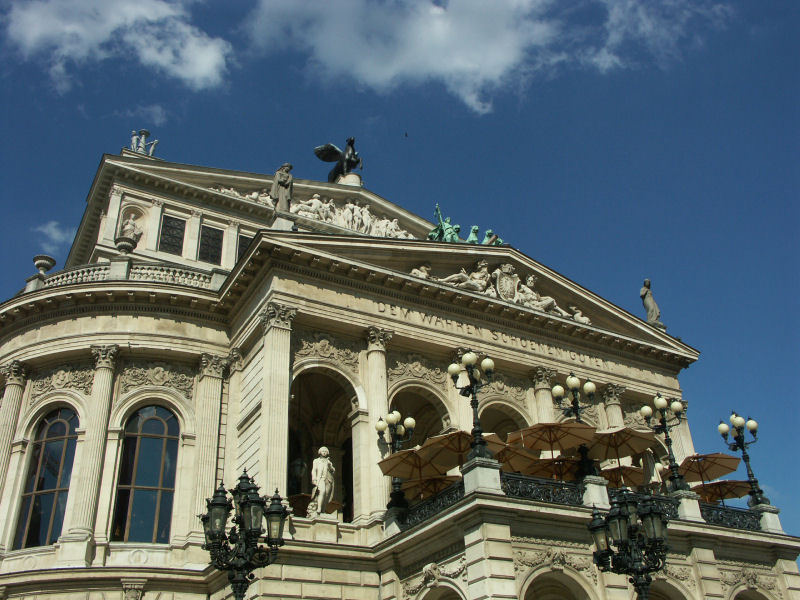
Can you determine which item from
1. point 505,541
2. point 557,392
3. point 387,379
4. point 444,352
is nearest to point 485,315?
point 444,352

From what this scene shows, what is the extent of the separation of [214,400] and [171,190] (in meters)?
12.4

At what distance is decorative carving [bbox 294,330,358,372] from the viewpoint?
80.7 feet

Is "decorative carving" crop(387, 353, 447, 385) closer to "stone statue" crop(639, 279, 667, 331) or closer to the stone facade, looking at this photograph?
the stone facade

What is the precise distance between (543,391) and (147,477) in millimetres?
13886

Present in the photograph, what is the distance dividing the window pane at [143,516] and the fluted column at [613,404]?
1657 cm

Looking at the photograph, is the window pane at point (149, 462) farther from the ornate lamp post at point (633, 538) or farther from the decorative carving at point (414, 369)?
the ornate lamp post at point (633, 538)

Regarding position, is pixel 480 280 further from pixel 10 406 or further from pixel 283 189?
pixel 10 406

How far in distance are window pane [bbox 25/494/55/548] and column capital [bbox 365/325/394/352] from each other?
11.0 metres

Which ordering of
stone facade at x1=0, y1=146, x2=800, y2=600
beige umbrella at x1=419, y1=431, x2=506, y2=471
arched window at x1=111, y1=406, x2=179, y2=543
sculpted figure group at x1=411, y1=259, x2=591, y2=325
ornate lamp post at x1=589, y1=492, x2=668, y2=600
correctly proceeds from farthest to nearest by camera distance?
sculpted figure group at x1=411, y1=259, x2=591, y2=325 → arched window at x1=111, y1=406, x2=179, y2=543 → beige umbrella at x1=419, y1=431, x2=506, y2=471 → stone facade at x1=0, y1=146, x2=800, y2=600 → ornate lamp post at x1=589, y1=492, x2=668, y2=600

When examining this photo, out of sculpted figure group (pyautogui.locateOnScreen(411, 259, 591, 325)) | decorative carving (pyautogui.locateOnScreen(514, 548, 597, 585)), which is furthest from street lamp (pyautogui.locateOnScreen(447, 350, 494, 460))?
sculpted figure group (pyautogui.locateOnScreen(411, 259, 591, 325))

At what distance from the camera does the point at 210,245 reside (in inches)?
1356

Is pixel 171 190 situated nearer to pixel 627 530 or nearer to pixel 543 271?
pixel 543 271

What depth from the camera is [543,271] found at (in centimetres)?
3122

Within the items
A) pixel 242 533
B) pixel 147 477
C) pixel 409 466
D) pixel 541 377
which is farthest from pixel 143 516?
pixel 541 377
